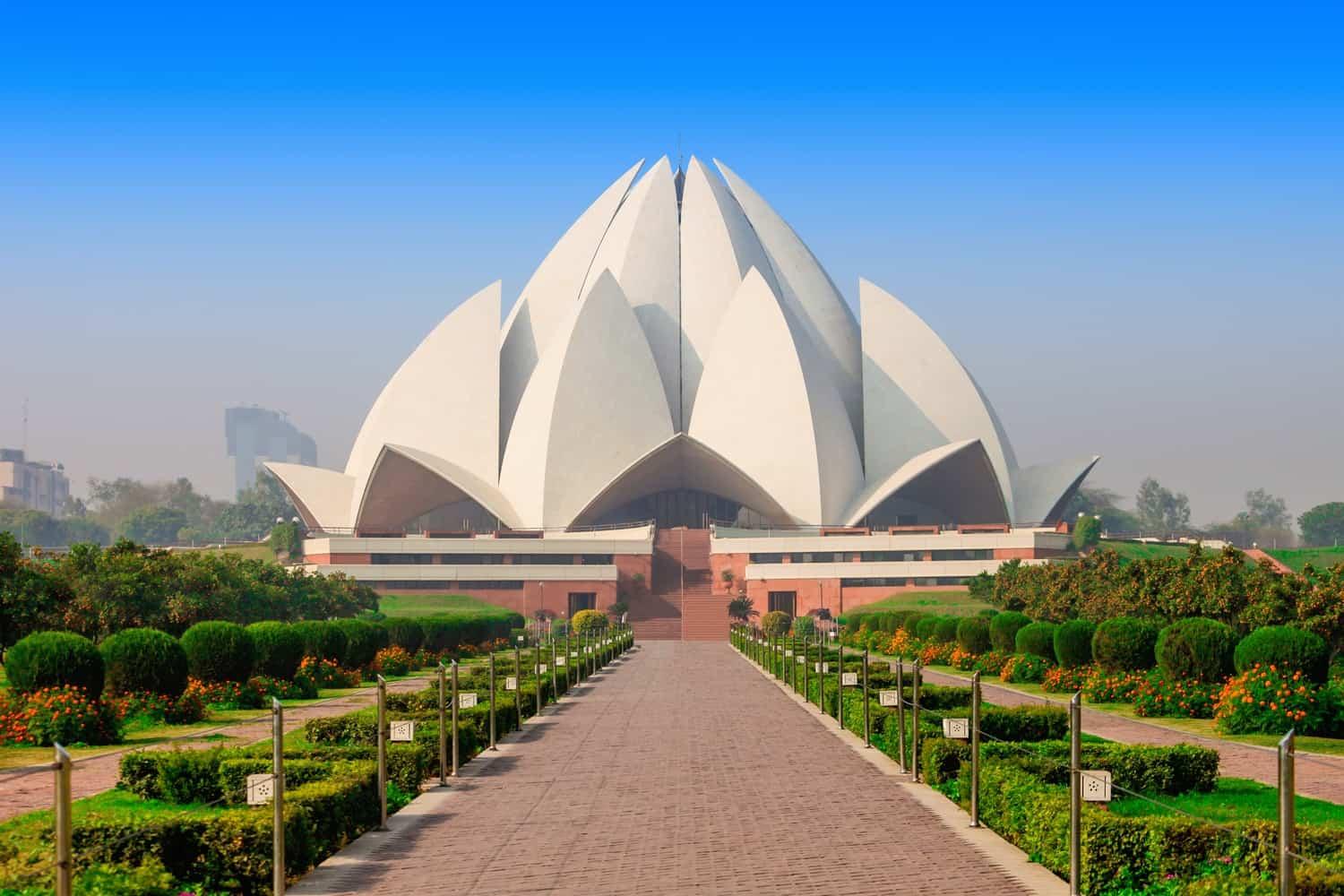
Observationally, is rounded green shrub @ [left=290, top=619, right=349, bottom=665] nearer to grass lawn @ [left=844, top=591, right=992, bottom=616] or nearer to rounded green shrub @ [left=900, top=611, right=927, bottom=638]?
rounded green shrub @ [left=900, top=611, right=927, bottom=638]

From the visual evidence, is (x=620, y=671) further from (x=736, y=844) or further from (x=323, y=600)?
(x=736, y=844)

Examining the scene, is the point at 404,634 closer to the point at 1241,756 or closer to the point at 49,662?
the point at 49,662

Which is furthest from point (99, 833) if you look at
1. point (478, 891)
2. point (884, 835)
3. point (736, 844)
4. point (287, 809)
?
point (884, 835)

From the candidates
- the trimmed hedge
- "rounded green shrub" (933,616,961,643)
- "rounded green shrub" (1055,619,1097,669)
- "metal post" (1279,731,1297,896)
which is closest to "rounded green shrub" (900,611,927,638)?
"rounded green shrub" (933,616,961,643)

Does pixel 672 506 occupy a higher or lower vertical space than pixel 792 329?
lower

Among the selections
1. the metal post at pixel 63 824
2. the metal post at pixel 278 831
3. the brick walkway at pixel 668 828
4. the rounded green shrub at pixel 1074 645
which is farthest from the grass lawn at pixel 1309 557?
the metal post at pixel 63 824

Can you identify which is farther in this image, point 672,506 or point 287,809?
point 672,506

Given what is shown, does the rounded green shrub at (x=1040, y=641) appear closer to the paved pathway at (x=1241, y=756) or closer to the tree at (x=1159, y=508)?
the paved pathway at (x=1241, y=756)
